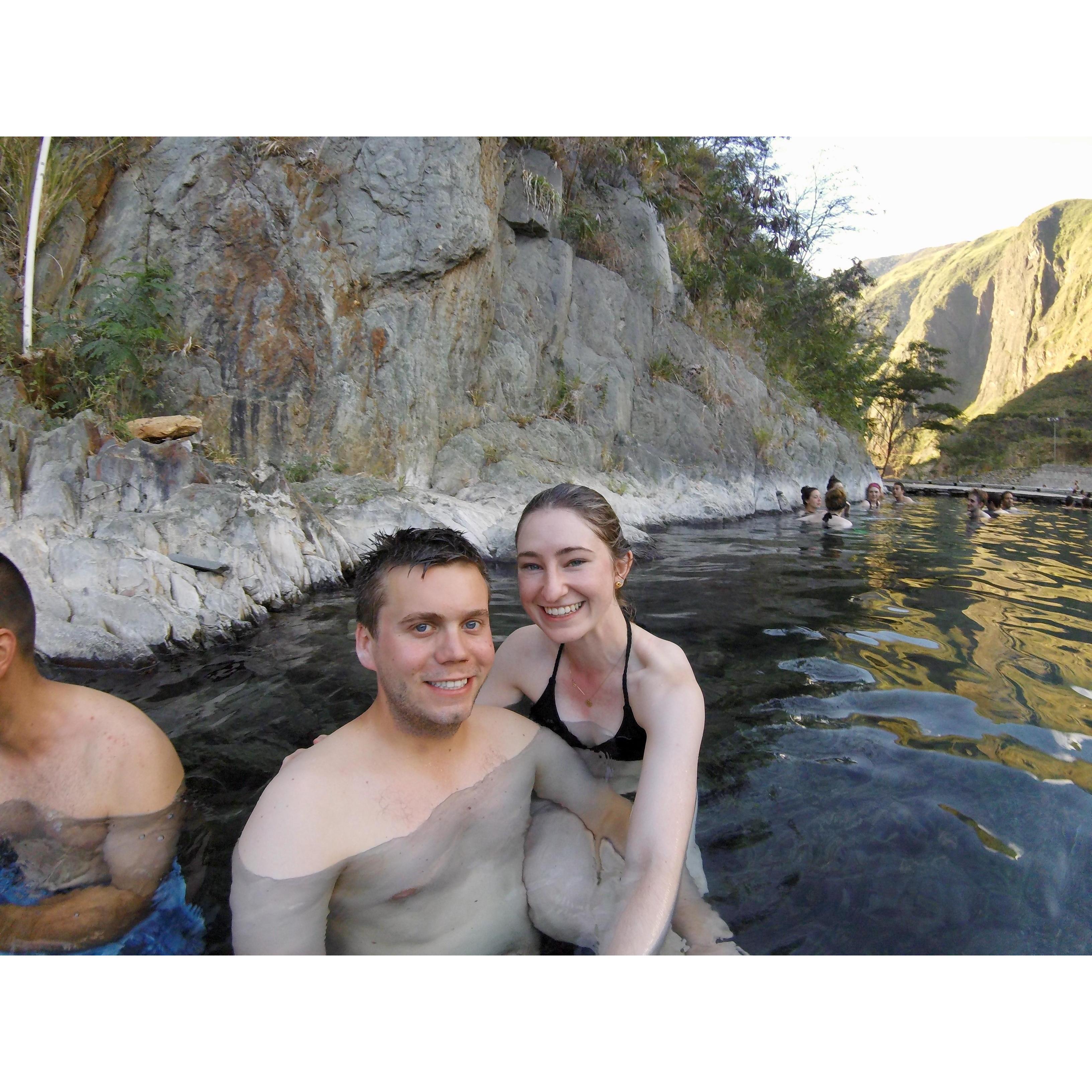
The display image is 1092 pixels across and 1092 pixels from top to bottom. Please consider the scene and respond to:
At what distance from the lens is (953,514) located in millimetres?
16594

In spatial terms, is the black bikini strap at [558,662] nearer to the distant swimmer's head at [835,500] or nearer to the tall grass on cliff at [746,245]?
the distant swimmer's head at [835,500]

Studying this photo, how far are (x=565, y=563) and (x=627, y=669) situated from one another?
487 millimetres

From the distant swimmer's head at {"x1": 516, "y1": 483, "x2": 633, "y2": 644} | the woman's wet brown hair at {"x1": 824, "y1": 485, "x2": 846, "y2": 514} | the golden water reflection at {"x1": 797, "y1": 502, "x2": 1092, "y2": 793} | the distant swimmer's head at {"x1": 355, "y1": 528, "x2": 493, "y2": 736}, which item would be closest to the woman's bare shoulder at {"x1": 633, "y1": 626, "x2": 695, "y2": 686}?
the distant swimmer's head at {"x1": 516, "y1": 483, "x2": 633, "y2": 644}

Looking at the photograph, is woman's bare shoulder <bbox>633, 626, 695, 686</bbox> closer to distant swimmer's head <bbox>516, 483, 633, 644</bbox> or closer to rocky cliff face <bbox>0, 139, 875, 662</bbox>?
distant swimmer's head <bbox>516, 483, 633, 644</bbox>

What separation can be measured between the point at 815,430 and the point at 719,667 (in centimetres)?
1842

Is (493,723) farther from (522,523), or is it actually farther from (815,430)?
(815,430)

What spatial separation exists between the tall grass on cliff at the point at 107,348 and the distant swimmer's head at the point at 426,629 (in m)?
6.50

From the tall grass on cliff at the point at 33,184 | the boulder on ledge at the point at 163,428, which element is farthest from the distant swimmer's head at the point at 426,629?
the tall grass on cliff at the point at 33,184

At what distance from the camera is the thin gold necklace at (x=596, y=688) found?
2.51 metres

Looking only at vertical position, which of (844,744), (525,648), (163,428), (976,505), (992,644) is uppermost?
(163,428)

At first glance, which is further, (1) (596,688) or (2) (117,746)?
(1) (596,688)

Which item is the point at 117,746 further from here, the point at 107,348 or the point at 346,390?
the point at 346,390

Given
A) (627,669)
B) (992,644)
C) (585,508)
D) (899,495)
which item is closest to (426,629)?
(585,508)

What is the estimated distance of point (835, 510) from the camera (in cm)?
1192
